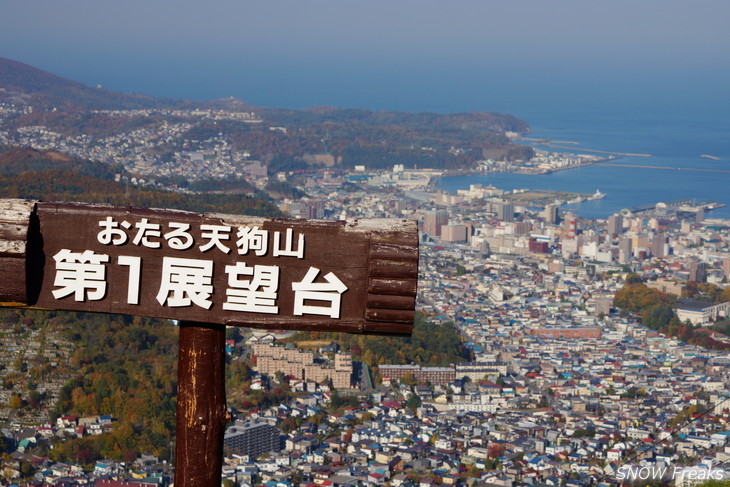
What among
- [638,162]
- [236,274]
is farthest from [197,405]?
[638,162]

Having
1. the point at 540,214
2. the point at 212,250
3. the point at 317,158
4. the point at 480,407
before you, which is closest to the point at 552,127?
the point at 317,158

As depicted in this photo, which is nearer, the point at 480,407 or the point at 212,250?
the point at 212,250

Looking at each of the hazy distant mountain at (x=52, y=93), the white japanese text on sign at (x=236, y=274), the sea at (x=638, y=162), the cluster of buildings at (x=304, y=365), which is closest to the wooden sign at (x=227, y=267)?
the white japanese text on sign at (x=236, y=274)

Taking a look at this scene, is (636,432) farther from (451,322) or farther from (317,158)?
(317,158)

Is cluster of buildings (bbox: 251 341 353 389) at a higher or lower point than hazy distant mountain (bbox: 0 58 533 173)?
lower

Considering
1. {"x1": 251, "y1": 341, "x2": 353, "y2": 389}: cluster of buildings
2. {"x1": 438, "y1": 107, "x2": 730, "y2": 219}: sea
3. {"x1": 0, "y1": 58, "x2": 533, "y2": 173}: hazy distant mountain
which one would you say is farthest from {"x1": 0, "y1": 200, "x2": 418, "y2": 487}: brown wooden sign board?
{"x1": 0, "y1": 58, "x2": 533, "y2": 173}: hazy distant mountain

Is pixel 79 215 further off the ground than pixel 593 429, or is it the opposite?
pixel 79 215

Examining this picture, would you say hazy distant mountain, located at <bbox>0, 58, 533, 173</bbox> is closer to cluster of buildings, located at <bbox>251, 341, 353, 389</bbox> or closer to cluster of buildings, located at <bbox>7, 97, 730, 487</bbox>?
cluster of buildings, located at <bbox>7, 97, 730, 487</bbox>
